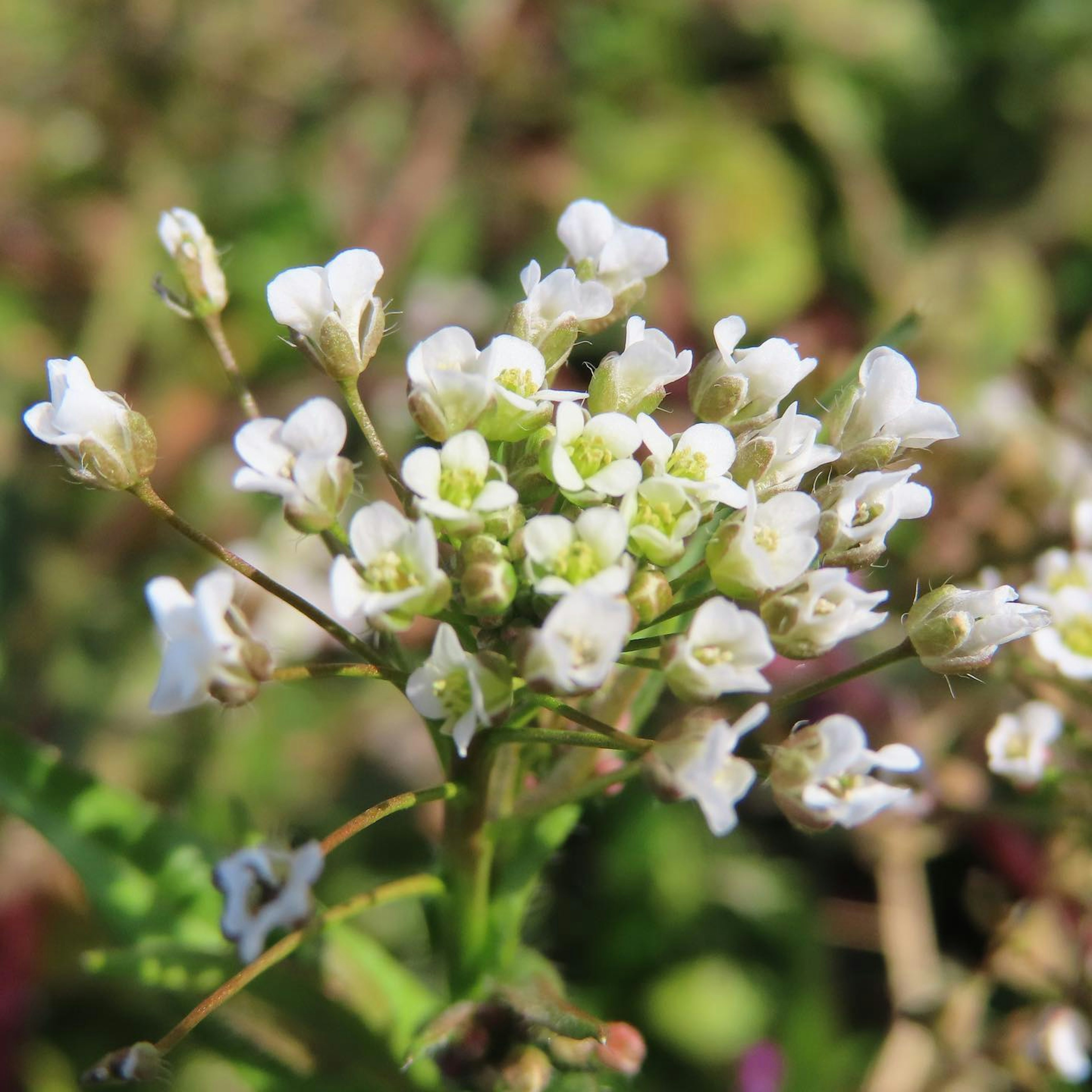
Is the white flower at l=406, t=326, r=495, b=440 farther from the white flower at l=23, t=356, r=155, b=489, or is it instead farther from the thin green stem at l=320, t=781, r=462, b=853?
the thin green stem at l=320, t=781, r=462, b=853

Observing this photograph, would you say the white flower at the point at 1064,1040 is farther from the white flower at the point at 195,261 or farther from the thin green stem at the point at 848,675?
the white flower at the point at 195,261

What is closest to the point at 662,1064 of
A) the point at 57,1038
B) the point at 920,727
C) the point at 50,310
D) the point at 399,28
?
the point at 920,727

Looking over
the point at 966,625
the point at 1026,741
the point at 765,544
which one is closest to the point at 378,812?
the point at 765,544

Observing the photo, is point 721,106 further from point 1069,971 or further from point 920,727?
point 1069,971

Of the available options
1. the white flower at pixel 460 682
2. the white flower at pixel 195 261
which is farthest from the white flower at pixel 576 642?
the white flower at pixel 195 261

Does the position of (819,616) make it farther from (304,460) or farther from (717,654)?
(304,460)

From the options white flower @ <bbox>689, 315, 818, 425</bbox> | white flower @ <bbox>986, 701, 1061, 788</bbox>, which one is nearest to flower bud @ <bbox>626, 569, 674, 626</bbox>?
white flower @ <bbox>689, 315, 818, 425</bbox>
